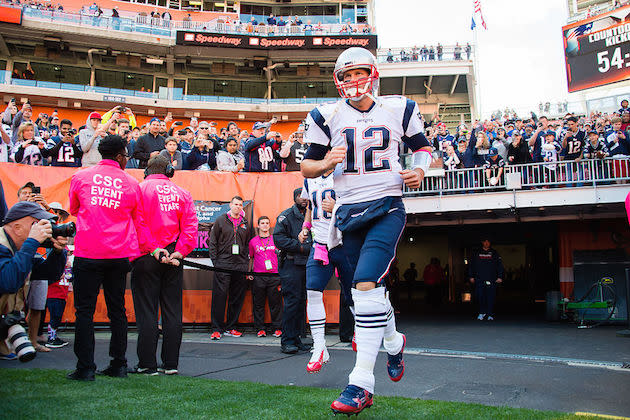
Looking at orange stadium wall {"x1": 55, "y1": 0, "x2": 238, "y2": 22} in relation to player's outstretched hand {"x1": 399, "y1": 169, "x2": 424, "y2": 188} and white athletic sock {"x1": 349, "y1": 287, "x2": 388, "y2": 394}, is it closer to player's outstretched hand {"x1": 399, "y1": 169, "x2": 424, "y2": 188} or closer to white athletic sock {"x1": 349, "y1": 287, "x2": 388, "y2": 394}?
player's outstretched hand {"x1": 399, "y1": 169, "x2": 424, "y2": 188}

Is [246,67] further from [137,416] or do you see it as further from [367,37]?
[137,416]

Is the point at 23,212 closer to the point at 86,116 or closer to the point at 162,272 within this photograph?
the point at 162,272

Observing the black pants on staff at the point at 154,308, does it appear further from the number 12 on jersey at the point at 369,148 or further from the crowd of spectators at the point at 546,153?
the crowd of spectators at the point at 546,153

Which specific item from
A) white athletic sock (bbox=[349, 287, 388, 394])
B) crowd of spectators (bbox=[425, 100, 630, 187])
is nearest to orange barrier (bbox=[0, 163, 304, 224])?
crowd of spectators (bbox=[425, 100, 630, 187])

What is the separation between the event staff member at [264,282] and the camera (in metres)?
8.85

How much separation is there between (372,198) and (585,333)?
26.8 feet

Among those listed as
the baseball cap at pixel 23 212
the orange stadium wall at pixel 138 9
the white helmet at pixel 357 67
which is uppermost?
the orange stadium wall at pixel 138 9

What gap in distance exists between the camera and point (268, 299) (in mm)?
8875

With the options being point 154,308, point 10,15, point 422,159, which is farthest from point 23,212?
point 10,15

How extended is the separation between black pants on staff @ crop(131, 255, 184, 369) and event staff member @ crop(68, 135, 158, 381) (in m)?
0.23

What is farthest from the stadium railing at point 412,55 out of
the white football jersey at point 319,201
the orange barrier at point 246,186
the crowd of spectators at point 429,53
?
the white football jersey at point 319,201

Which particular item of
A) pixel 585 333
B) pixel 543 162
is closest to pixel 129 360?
pixel 585 333

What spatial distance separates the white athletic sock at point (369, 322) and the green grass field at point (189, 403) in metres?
0.41

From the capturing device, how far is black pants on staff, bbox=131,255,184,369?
203 inches
